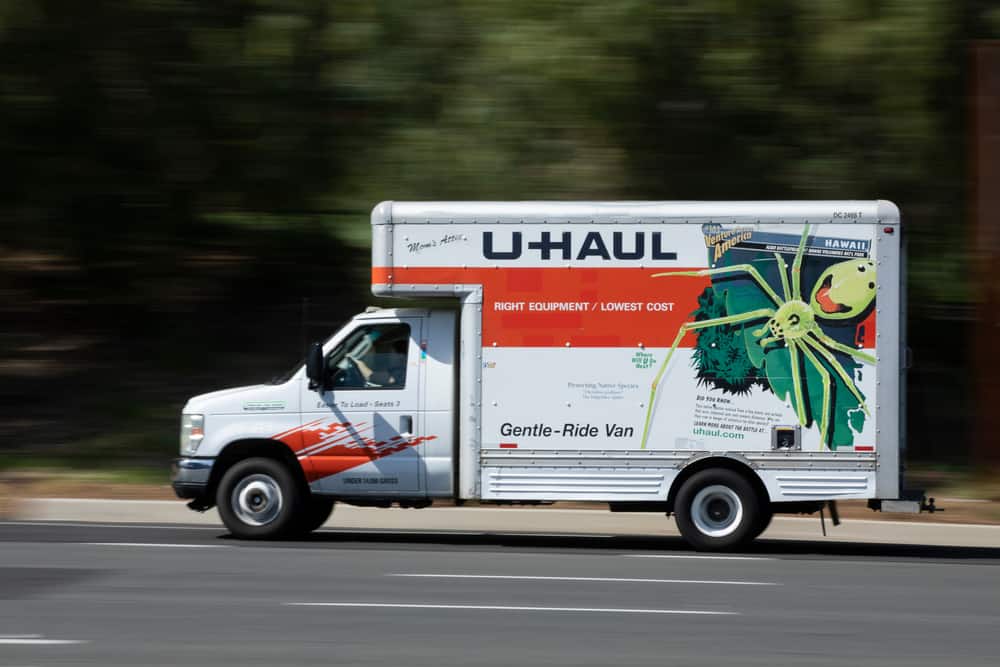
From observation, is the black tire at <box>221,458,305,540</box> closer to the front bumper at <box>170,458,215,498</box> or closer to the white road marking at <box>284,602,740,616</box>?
the front bumper at <box>170,458,215,498</box>

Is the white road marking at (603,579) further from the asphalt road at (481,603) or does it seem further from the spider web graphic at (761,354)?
the spider web graphic at (761,354)

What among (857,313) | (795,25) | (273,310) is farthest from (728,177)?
(273,310)

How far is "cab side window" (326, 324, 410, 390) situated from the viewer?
462 inches

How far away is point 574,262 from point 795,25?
5.33 m

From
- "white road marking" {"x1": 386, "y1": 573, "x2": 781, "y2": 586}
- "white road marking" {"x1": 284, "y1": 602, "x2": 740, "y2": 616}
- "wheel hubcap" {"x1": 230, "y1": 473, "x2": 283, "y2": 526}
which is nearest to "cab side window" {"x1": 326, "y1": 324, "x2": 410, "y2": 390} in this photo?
"wheel hubcap" {"x1": 230, "y1": 473, "x2": 283, "y2": 526}

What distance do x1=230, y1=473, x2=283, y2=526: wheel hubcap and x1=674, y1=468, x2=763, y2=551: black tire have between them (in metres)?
3.38

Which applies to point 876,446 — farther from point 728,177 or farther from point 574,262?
point 728,177

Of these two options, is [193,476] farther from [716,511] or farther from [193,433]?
[716,511]

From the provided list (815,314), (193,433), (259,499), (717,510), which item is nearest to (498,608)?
(717,510)

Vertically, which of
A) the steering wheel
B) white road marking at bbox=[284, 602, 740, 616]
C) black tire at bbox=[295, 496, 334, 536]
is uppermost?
the steering wheel

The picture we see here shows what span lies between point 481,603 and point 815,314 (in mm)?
4073

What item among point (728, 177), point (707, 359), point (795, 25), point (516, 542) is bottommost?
point (516, 542)

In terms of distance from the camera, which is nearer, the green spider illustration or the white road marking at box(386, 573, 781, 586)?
the white road marking at box(386, 573, 781, 586)

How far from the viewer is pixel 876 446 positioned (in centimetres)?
1111
